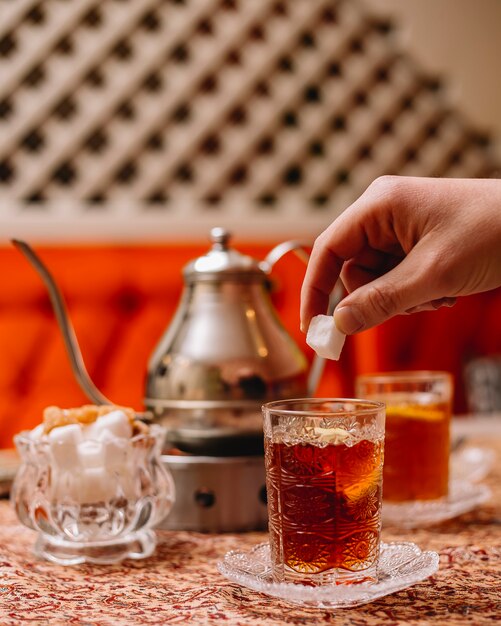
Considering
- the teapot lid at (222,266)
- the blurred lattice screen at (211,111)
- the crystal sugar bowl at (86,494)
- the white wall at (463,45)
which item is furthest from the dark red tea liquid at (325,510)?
the white wall at (463,45)

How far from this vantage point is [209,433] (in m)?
0.61

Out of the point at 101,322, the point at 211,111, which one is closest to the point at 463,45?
the point at 211,111

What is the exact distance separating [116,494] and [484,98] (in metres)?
2.22

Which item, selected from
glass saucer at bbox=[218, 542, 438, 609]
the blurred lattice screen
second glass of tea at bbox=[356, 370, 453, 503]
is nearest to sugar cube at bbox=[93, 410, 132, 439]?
glass saucer at bbox=[218, 542, 438, 609]

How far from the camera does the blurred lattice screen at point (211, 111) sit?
194cm

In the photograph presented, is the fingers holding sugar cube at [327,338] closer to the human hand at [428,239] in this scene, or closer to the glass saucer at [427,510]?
the human hand at [428,239]

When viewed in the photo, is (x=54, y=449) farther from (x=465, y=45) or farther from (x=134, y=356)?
(x=465, y=45)

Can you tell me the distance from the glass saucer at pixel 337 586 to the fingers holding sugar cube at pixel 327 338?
0.11 m

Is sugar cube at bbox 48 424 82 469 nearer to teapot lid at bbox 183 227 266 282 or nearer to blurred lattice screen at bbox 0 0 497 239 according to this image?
teapot lid at bbox 183 227 266 282

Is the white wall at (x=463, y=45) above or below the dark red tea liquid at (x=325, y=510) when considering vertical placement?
above

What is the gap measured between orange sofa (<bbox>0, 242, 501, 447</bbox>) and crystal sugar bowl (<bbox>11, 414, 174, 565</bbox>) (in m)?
0.82

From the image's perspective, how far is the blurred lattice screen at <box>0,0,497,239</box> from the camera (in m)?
1.94

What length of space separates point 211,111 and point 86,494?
1.71 metres

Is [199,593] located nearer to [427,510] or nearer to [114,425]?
[114,425]
